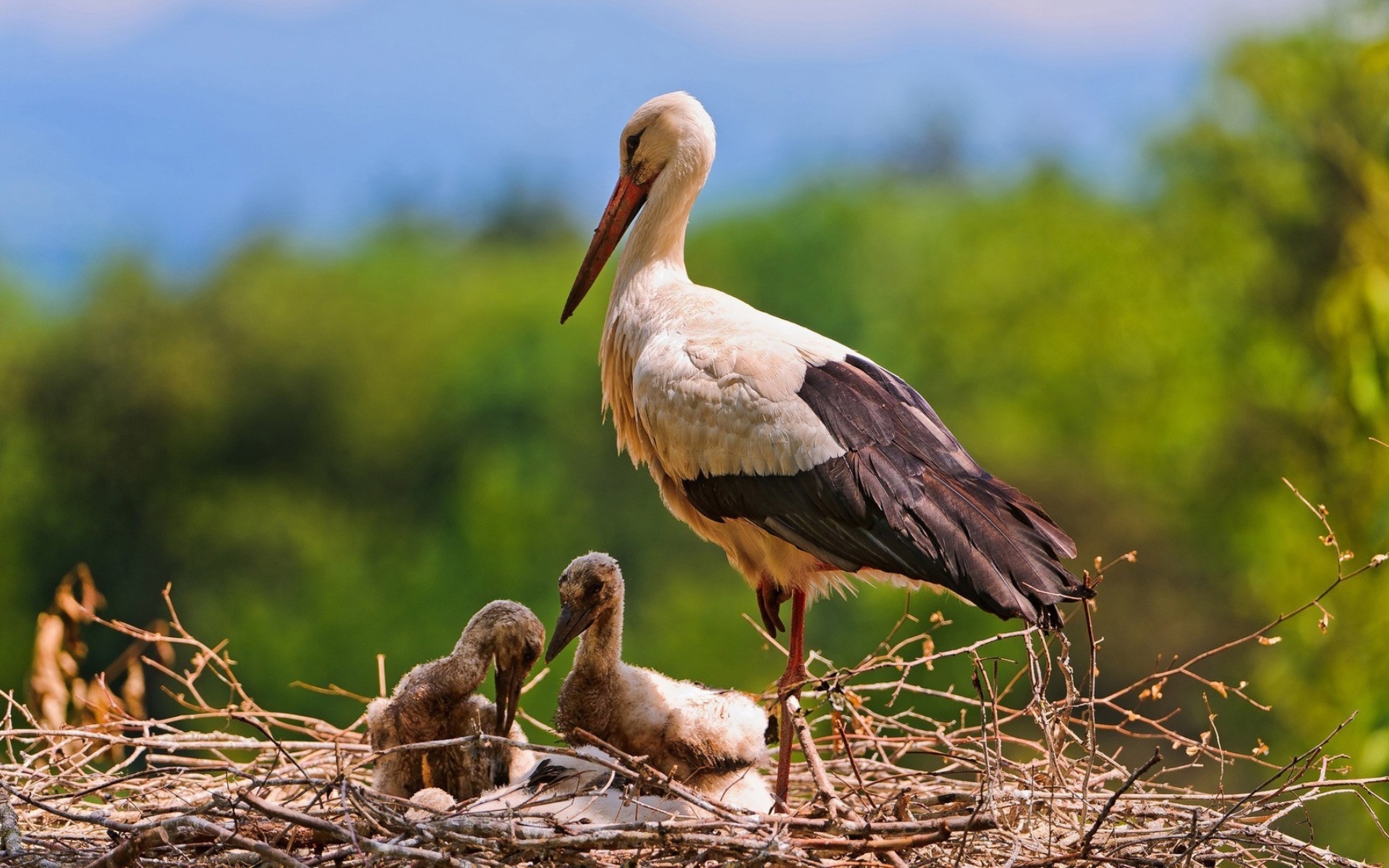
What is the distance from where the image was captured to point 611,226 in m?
5.04

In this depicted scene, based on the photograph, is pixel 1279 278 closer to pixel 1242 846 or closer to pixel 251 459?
pixel 1242 846

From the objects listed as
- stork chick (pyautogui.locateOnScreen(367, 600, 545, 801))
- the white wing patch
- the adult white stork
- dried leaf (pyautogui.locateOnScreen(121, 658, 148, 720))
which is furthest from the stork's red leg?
dried leaf (pyautogui.locateOnScreen(121, 658, 148, 720))

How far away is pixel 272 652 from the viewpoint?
29.2 meters

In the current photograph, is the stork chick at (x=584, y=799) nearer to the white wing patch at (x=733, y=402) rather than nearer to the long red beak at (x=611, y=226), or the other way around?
the white wing patch at (x=733, y=402)

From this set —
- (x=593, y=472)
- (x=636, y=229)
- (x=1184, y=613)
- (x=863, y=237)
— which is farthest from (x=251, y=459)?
(x=636, y=229)

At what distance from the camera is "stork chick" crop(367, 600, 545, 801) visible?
4.27 metres

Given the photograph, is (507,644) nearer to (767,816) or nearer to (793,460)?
(793,460)

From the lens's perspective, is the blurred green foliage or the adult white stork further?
the blurred green foliage

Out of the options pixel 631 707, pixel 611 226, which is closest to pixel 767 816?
pixel 631 707

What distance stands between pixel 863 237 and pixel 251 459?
17.1m

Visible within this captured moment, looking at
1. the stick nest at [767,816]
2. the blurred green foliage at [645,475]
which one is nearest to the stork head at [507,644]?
the stick nest at [767,816]

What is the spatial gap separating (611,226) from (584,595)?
1.27 metres

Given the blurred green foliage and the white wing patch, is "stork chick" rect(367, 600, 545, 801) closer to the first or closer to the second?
the white wing patch

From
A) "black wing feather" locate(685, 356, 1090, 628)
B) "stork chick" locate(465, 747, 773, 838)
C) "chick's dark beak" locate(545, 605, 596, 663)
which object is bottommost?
"stork chick" locate(465, 747, 773, 838)
